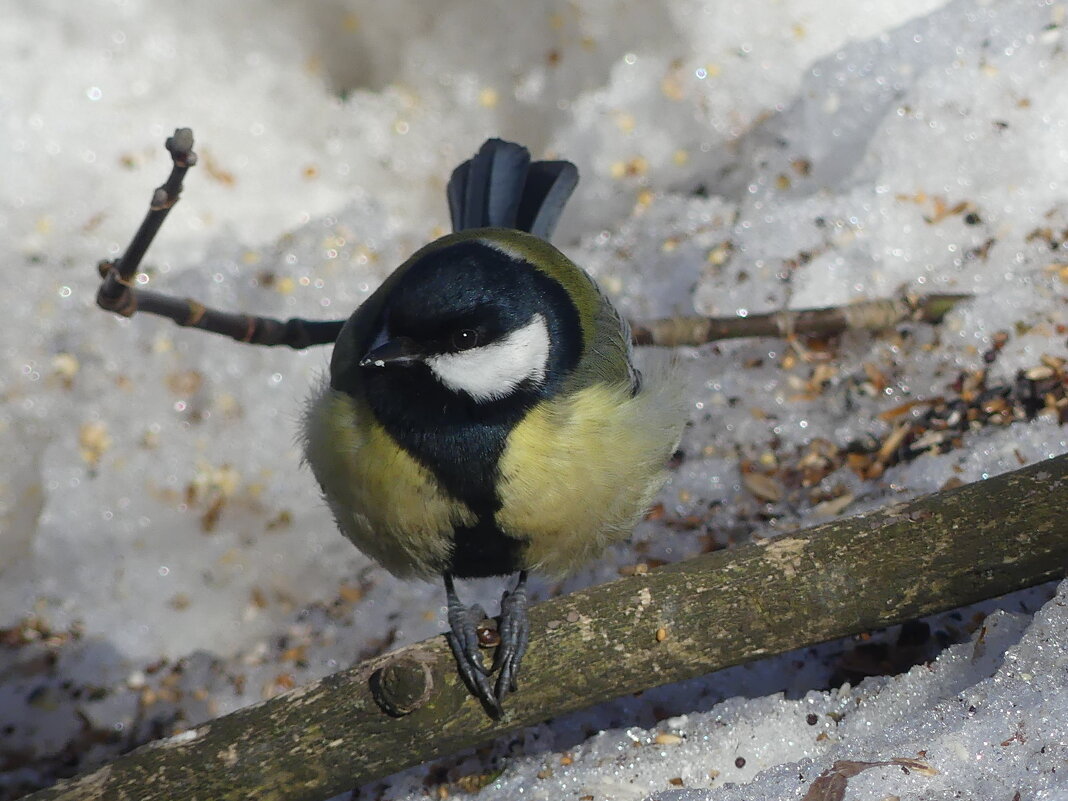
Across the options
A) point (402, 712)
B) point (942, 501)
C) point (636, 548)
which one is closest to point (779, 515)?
point (636, 548)

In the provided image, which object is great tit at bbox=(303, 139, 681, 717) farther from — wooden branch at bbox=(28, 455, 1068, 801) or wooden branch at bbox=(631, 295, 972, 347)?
wooden branch at bbox=(631, 295, 972, 347)

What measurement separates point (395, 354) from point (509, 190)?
86 centimetres

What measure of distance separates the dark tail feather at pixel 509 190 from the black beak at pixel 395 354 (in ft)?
2.54

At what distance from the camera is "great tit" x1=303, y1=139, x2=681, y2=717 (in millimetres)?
1627

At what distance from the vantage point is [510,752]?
6.57 ft

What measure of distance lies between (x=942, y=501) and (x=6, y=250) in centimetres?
251

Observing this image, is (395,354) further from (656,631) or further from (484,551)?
(656,631)

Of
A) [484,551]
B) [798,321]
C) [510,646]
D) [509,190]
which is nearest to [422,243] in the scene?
[509,190]

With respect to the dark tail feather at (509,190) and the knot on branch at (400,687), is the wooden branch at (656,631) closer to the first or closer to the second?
the knot on branch at (400,687)

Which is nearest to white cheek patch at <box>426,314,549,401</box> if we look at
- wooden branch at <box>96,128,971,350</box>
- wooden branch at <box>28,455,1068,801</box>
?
wooden branch at <box>28,455,1068,801</box>

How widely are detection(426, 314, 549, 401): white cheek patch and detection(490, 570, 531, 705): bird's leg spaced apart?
0.35 m

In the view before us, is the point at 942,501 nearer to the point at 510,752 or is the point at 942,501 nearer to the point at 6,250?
the point at 510,752

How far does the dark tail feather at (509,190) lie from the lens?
236 centimetres

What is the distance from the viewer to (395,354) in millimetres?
1609
